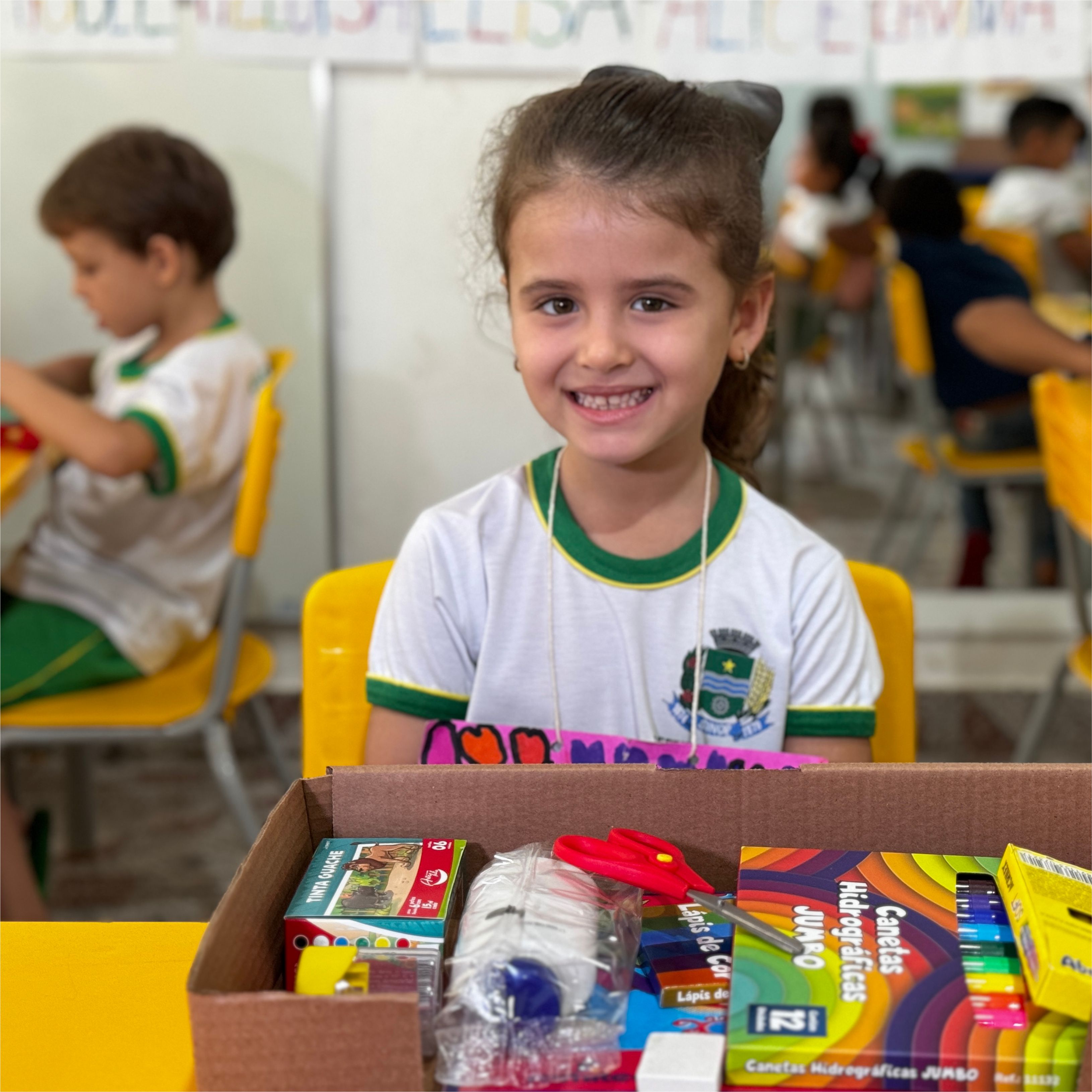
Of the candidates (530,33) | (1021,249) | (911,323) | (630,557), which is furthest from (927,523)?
(630,557)

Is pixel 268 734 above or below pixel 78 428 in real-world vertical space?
below

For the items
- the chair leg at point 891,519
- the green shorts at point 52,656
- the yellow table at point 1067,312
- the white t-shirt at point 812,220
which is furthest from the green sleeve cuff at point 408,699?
the white t-shirt at point 812,220

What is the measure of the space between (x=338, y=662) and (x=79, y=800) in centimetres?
100

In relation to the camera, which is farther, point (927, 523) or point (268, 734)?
point (927, 523)

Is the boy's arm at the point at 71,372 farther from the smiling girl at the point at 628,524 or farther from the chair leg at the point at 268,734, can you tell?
the smiling girl at the point at 628,524

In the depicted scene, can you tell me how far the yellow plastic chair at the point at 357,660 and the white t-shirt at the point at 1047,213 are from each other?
243cm

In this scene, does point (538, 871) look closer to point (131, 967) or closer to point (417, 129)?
point (131, 967)

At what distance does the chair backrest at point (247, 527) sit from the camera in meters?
1.30

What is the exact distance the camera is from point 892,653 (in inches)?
36.9

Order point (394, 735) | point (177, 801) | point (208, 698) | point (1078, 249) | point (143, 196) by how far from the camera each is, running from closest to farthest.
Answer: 1. point (394, 735)
2. point (208, 698)
3. point (143, 196)
4. point (177, 801)
5. point (1078, 249)

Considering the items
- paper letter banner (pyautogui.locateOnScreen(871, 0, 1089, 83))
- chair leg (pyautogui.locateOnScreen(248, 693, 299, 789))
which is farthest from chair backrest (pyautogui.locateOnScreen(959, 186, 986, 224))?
chair leg (pyautogui.locateOnScreen(248, 693, 299, 789))

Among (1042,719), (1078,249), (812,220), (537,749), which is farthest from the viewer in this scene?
(812,220)

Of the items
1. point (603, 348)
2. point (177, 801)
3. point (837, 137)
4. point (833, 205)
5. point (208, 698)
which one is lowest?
point (177, 801)

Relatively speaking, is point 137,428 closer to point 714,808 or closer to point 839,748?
point 839,748
